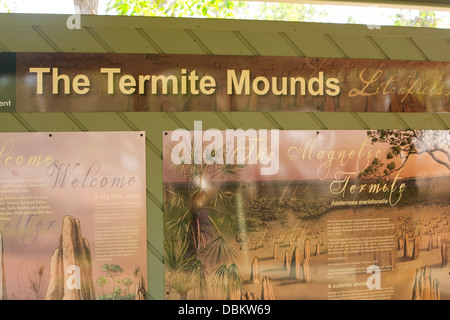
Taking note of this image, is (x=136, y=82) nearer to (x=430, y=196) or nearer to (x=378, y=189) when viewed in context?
(x=378, y=189)

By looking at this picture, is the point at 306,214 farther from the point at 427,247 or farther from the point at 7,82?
the point at 7,82

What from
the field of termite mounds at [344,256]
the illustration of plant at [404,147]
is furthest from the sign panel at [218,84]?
the field of termite mounds at [344,256]

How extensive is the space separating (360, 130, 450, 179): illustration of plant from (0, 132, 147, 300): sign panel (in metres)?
1.38

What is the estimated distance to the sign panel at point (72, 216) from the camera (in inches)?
82.0

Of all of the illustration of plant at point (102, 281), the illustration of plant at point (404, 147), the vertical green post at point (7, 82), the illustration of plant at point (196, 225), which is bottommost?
the illustration of plant at point (102, 281)

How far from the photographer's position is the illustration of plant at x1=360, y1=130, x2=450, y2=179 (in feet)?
7.63

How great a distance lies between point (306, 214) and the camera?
226 centimetres

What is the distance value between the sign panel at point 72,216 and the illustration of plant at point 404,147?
1384mm

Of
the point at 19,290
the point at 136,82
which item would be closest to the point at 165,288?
the point at 19,290

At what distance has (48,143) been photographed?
6.93 ft

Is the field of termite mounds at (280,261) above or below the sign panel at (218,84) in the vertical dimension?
below

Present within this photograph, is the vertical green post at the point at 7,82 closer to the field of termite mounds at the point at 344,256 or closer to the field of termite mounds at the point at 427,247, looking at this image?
the field of termite mounds at the point at 344,256

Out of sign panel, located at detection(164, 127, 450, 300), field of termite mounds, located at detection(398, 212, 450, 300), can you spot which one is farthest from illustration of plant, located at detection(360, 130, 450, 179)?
field of termite mounds, located at detection(398, 212, 450, 300)

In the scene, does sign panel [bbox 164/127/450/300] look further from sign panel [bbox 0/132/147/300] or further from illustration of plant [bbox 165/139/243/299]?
sign panel [bbox 0/132/147/300]
